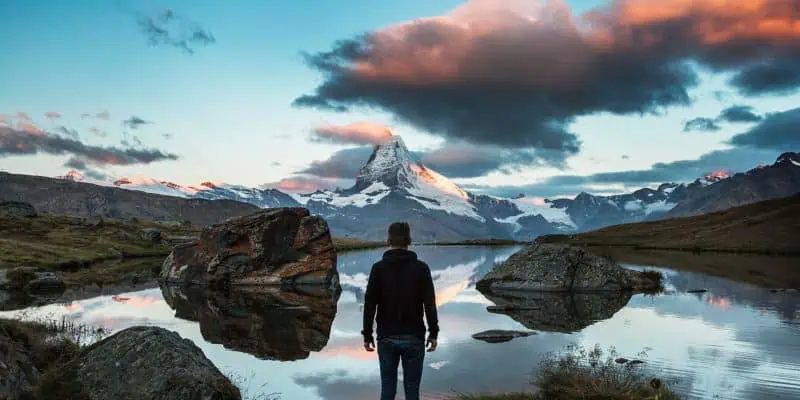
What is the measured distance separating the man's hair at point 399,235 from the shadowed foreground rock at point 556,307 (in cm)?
1919

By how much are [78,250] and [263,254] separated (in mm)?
48921

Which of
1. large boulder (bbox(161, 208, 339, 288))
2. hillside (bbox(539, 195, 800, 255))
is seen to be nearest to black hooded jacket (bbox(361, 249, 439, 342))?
large boulder (bbox(161, 208, 339, 288))

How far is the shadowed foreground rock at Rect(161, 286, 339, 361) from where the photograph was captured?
27.0m

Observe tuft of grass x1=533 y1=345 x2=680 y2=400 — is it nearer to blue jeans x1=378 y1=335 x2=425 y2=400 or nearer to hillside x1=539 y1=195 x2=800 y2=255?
blue jeans x1=378 y1=335 x2=425 y2=400

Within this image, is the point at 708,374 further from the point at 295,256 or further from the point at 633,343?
the point at 295,256

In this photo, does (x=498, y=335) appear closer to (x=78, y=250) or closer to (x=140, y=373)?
(x=140, y=373)

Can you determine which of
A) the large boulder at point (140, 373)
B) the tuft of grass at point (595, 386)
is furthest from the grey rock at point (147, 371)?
the tuft of grass at point (595, 386)

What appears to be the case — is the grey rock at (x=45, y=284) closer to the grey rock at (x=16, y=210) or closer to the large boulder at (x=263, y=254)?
the large boulder at (x=263, y=254)

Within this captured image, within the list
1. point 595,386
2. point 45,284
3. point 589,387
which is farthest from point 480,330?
point 45,284

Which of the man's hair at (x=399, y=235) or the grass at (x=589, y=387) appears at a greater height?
the man's hair at (x=399, y=235)

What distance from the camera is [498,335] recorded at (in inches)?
1136

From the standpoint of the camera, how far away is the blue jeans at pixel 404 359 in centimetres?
1327

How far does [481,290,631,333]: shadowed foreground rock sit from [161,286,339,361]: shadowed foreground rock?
1142cm

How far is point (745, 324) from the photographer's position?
1261 inches
